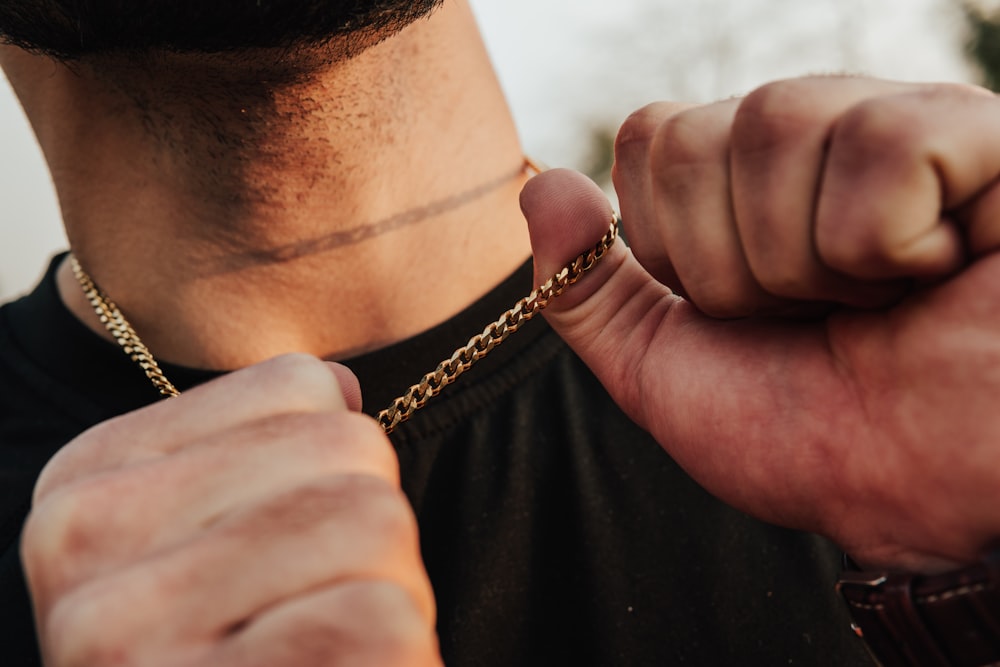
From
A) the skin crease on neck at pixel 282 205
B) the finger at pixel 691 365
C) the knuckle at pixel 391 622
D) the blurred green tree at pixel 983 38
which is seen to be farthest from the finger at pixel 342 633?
the blurred green tree at pixel 983 38

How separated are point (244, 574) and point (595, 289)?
565 millimetres

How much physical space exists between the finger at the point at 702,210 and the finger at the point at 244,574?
409 millimetres

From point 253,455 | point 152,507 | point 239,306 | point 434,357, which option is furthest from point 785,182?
point 239,306

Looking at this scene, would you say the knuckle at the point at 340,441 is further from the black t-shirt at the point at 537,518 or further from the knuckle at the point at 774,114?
the black t-shirt at the point at 537,518

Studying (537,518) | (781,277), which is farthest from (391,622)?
(537,518)

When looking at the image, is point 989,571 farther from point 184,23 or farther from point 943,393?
point 184,23

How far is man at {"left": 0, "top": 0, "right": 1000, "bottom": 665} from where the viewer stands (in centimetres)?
64

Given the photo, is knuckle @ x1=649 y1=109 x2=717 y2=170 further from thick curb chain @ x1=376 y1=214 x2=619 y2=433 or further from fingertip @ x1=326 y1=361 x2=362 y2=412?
fingertip @ x1=326 y1=361 x2=362 y2=412

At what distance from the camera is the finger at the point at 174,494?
0.68m

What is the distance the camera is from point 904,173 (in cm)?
62

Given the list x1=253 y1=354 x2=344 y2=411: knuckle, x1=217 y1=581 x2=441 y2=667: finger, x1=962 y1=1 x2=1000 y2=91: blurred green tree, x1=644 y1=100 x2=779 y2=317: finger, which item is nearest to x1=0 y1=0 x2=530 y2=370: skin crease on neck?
x1=253 y1=354 x2=344 y2=411: knuckle

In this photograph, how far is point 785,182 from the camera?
2.24ft

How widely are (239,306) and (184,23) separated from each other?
1.74ft

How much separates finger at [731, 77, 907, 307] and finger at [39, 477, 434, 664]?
0.44 meters
